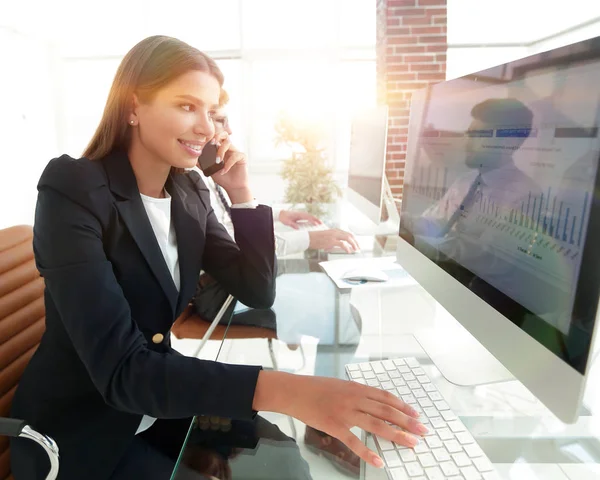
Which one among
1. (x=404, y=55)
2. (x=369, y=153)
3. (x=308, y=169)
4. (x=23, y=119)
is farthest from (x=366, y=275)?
(x=23, y=119)

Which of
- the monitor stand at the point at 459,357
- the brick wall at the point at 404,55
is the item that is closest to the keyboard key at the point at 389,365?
the monitor stand at the point at 459,357

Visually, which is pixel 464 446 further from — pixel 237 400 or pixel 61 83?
pixel 61 83

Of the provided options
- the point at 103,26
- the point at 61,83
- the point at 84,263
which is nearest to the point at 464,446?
the point at 84,263

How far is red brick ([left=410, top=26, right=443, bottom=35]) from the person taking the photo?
3474 millimetres

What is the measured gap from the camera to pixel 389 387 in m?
0.77

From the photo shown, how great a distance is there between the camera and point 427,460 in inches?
22.8

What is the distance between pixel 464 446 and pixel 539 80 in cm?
52

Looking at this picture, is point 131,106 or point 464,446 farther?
point 131,106

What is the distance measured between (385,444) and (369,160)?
1468 mm

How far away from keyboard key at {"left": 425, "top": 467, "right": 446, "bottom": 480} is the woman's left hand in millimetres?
972

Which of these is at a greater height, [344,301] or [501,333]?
[501,333]

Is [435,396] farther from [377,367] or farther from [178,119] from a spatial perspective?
[178,119]

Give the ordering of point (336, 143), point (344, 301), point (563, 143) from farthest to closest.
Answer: point (336, 143), point (344, 301), point (563, 143)

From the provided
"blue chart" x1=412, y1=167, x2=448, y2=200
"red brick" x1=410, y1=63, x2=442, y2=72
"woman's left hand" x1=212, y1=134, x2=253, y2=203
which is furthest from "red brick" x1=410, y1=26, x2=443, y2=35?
"blue chart" x1=412, y1=167, x2=448, y2=200
